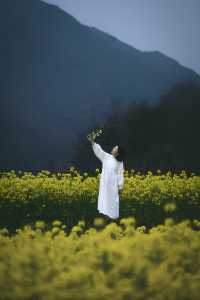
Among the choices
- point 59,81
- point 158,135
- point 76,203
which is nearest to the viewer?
point 76,203

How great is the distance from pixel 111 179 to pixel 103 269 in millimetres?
4711

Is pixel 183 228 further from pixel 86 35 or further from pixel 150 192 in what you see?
pixel 86 35

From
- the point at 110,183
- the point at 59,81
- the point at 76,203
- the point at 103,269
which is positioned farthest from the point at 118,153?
the point at 59,81

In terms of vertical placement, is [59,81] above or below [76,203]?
above

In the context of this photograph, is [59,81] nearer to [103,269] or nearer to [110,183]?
[110,183]

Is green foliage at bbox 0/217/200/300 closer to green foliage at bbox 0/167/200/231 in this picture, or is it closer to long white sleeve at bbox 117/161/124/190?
long white sleeve at bbox 117/161/124/190

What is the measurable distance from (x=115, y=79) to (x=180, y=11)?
340cm

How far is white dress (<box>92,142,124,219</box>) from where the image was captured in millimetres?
8453

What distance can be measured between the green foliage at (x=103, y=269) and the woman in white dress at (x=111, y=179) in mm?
4035

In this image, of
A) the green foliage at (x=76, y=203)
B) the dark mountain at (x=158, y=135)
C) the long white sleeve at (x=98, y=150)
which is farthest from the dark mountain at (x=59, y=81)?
the long white sleeve at (x=98, y=150)

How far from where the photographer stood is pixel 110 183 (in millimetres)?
8477

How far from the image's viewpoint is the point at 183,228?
14.8ft

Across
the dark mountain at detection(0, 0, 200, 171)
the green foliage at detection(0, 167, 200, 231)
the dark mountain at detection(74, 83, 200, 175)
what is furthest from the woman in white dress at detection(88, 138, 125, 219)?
the dark mountain at detection(0, 0, 200, 171)

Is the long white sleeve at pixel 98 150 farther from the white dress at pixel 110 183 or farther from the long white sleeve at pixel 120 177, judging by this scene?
the long white sleeve at pixel 120 177
